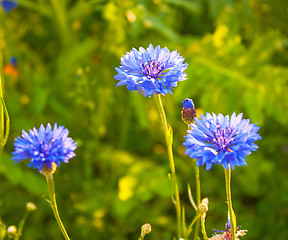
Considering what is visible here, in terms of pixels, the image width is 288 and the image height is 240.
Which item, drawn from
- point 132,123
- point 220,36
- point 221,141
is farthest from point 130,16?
point 221,141

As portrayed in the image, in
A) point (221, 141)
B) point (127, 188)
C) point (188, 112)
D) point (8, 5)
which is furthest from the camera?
point (8, 5)

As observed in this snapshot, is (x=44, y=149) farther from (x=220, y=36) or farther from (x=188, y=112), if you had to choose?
(x=220, y=36)

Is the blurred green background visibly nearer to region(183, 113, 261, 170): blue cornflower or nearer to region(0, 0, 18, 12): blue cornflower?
region(0, 0, 18, 12): blue cornflower

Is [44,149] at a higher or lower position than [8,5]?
lower

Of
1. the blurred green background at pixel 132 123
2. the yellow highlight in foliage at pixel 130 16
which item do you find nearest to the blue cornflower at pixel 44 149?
the blurred green background at pixel 132 123

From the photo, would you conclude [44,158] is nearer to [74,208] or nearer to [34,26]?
[74,208]

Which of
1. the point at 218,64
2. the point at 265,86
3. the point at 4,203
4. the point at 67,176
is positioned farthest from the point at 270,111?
the point at 4,203
